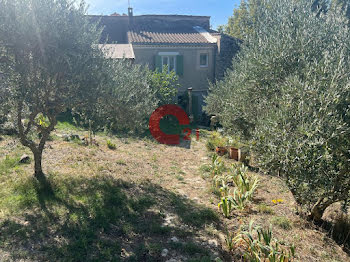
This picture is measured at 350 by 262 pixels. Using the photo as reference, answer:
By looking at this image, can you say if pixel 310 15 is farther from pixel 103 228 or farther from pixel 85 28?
pixel 103 228

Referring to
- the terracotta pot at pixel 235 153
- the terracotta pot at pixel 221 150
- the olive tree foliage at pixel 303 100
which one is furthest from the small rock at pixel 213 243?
the terracotta pot at pixel 221 150

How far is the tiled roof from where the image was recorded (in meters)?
19.5

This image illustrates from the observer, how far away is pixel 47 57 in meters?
5.64

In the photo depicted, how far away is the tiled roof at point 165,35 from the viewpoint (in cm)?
1948

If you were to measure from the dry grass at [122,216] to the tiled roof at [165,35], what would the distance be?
12596 millimetres

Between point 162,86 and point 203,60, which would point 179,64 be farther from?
point 162,86

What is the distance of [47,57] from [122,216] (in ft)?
12.7

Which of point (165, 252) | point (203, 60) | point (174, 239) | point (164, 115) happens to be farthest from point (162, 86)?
point (165, 252)

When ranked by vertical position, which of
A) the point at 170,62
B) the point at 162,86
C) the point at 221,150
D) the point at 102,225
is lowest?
the point at 221,150

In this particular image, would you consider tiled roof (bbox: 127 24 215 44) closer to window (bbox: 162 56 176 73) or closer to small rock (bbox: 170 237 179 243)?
window (bbox: 162 56 176 73)

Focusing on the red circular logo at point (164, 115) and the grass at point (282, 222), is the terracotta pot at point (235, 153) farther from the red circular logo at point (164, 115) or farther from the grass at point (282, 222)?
the grass at point (282, 222)

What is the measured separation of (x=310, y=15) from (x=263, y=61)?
1696 mm

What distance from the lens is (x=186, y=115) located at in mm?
19203

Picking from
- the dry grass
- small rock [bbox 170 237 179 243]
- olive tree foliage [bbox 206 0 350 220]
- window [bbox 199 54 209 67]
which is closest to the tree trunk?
the dry grass
